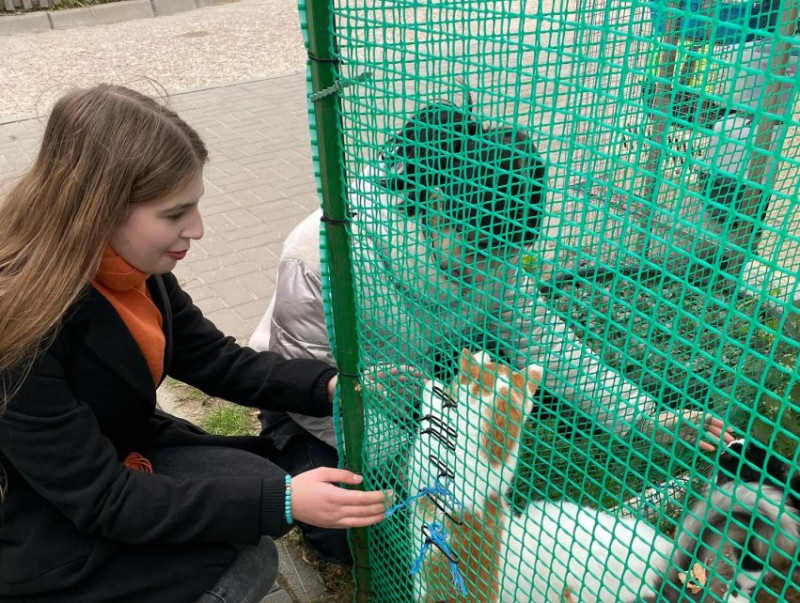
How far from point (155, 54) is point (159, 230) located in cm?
657

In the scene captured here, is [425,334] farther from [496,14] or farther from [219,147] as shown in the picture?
[219,147]

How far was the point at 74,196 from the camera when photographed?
4.43ft

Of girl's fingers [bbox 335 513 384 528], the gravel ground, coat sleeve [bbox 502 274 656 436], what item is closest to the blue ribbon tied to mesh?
girl's fingers [bbox 335 513 384 528]

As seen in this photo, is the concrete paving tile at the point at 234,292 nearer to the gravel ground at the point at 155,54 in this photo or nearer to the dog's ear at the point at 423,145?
the dog's ear at the point at 423,145

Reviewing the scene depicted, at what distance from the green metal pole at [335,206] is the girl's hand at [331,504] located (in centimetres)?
18

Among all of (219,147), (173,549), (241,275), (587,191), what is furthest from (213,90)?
(587,191)

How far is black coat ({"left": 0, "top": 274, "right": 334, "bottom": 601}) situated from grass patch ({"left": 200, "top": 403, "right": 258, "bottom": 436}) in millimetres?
1015

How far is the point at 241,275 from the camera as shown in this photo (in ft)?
11.9

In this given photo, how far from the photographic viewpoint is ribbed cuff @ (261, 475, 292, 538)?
4.85 ft

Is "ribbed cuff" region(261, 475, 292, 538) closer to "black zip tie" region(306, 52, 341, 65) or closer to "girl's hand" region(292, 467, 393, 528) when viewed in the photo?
"girl's hand" region(292, 467, 393, 528)

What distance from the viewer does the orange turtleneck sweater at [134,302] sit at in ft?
4.69

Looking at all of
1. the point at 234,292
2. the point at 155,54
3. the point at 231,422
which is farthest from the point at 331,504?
the point at 155,54

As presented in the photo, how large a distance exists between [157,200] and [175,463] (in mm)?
681

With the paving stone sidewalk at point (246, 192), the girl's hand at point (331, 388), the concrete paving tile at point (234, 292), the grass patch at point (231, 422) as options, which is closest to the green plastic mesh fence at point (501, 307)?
the girl's hand at point (331, 388)
